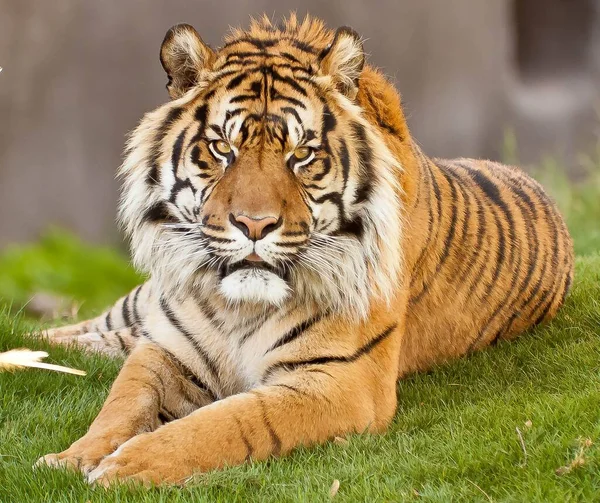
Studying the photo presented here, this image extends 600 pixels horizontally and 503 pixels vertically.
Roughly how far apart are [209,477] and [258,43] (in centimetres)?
145

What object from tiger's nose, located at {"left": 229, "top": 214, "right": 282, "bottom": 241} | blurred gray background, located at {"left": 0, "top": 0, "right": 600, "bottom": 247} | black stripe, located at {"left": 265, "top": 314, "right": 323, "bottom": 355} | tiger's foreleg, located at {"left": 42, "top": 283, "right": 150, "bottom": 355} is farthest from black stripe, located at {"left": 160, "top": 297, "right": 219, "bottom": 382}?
blurred gray background, located at {"left": 0, "top": 0, "right": 600, "bottom": 247}

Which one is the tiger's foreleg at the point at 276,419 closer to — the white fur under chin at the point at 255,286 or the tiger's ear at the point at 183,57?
the white fur under chin at the point at 255,286

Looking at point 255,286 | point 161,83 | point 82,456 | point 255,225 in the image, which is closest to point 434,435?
point 255,286

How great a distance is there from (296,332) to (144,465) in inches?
27.3

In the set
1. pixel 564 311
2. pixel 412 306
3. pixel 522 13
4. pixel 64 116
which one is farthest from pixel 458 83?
pixel 412 306

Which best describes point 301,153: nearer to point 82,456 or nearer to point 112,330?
point 82,456

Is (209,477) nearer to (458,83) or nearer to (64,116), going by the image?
(64,116)

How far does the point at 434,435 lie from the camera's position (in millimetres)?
2842

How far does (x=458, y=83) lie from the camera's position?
8609 mm

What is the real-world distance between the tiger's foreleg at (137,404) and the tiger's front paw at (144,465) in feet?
0.37

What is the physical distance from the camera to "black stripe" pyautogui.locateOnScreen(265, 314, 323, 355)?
3021mm

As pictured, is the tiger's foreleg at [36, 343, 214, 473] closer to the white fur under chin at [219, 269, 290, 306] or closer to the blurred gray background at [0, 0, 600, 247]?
the white fur under chin at [219, 269, 290, 306]

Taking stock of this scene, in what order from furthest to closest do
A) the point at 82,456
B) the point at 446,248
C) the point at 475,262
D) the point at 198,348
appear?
the point at 475,262
the point at 446,248
the point at 198,348
the point at 82,456

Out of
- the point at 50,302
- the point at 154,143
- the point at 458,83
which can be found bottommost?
the point at 50,302
